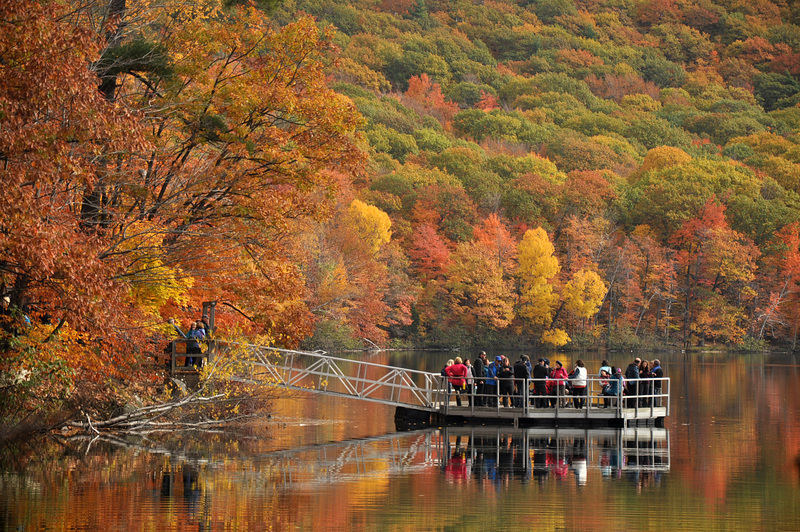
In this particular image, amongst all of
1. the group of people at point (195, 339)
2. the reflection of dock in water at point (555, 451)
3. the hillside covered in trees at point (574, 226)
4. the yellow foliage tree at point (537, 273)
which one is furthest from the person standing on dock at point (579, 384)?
the yellow foliage tree at point (537, 273)

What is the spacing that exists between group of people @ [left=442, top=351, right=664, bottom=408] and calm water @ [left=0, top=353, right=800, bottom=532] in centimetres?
109

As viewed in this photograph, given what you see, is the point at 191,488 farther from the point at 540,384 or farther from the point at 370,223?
the point at 370,223

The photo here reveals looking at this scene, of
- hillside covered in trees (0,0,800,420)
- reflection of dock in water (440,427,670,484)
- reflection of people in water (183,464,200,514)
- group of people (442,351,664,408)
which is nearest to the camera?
reflection of people in water (183,464,200,514)

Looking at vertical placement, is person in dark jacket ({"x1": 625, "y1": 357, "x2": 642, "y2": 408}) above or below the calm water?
above

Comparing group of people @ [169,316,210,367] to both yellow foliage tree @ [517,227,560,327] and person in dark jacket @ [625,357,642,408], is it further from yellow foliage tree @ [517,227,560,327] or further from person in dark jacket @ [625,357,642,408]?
yellow foliage tree @ [517,227,560,327]

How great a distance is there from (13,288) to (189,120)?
6.40 metres

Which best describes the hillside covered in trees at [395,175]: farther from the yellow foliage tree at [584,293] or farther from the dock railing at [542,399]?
the dock railing at [542,399]

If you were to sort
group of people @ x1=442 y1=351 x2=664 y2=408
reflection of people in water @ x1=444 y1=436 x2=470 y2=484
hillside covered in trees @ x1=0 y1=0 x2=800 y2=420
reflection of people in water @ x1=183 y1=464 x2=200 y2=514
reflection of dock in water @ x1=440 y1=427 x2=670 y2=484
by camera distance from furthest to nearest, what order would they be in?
group of people @ x1=442 y1=351 x2=664 y2=408, reflection of dock in water @ x1=440 y1=427 x2=670 y2=484, hillside covered in trees @ x1=0 y1=0 x2=800 y2=420, reflection of people in water @ x1=444 y1=436 x2=470 y2=484, reflection of people in water @ x1=183 y1=464 x2=200 y2=514

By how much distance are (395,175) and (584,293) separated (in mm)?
19259

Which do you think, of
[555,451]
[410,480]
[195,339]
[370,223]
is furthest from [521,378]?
[370,223]

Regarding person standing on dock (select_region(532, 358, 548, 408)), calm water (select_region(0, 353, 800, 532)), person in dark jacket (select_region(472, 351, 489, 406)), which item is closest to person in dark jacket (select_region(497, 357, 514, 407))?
person in dark jacket (select_region(472, 351, 489, 406))

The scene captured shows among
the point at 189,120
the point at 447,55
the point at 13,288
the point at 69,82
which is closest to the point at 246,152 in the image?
the point at 189,120

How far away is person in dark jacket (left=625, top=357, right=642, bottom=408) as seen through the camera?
26.4 metres

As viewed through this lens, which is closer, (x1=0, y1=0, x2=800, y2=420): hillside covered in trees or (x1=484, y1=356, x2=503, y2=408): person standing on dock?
(x1=0, y1=0, x2=800, y2=420): hillside covered in trees
